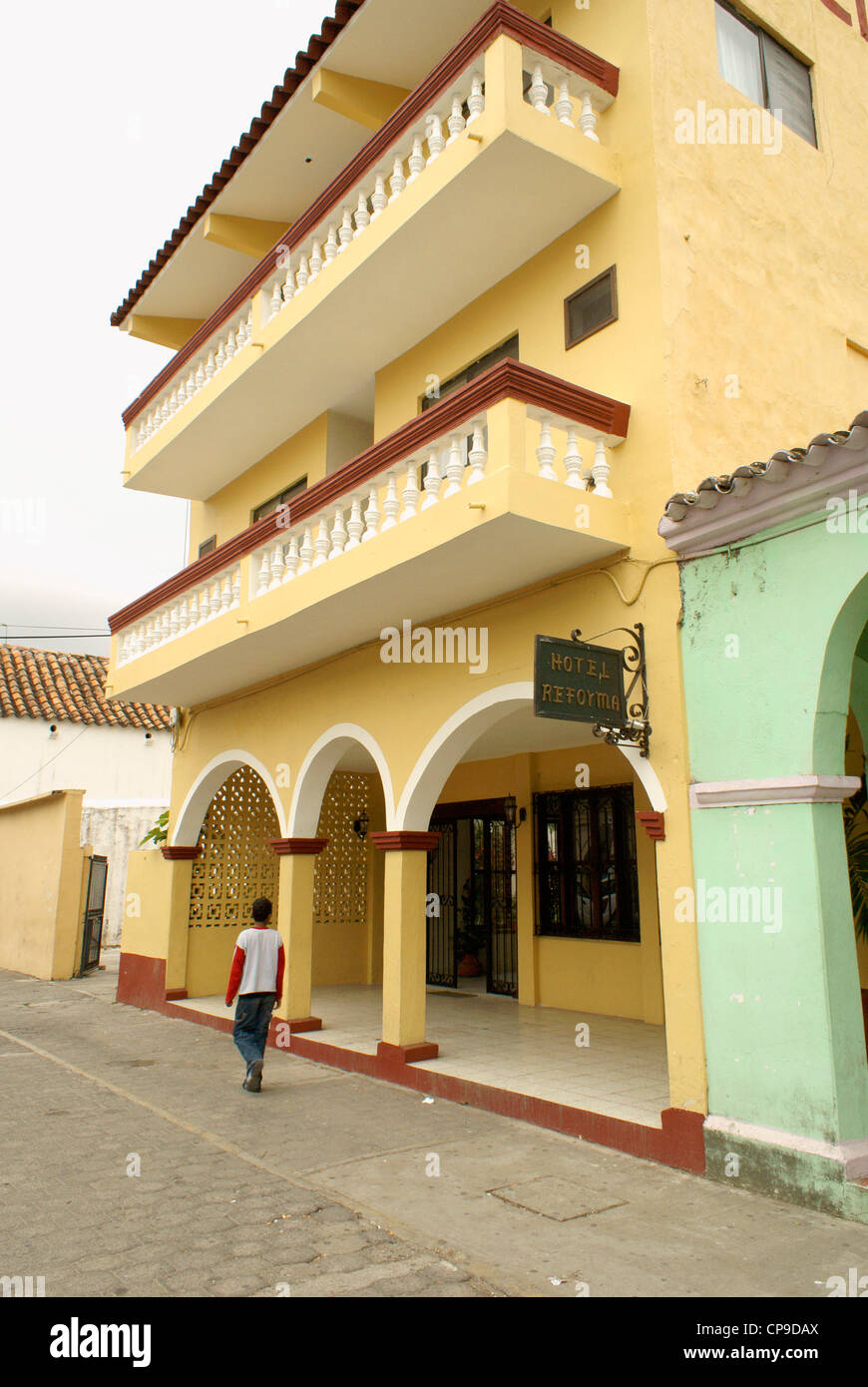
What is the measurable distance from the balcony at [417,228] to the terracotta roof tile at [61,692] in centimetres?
1294

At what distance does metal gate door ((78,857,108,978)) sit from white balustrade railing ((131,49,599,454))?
8.98 meters

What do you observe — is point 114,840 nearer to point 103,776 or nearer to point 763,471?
point 103,776

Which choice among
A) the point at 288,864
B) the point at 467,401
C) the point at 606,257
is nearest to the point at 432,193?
the point at 606,257

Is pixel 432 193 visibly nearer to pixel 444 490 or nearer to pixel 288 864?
pixel 444 490

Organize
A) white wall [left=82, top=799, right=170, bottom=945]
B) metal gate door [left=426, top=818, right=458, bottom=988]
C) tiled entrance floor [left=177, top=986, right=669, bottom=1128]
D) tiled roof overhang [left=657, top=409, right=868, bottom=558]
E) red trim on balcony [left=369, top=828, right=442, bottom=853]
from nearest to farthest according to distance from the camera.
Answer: tiled roof overhang [left=657, top=409, right=868, bottom=558] < tiled entrance floor [left=177, top=986, right=669, bottom=1128] < red trim on balcony [left=369, top=828, right=442, bottom=853] < metal gate door [left=426, top=818, right=458, bottom=988] < white wall [left=82, top=799, right=170, bottom=945]

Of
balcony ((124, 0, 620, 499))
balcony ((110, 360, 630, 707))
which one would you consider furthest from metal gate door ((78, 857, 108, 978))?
balcony ((124, 0, 620, 499))

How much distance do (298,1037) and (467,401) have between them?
6134 mm

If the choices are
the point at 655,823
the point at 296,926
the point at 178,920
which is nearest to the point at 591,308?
the point at 655,823

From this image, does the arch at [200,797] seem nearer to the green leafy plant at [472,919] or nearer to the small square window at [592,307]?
the green leafy plant at [472,919]

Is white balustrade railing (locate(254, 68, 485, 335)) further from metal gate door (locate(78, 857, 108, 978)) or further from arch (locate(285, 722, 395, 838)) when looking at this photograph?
metal gate door (locate(78, 857, 108, 978))

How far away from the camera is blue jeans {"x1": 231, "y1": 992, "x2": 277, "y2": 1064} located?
7.63 m

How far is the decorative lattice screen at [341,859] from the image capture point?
43.1ft

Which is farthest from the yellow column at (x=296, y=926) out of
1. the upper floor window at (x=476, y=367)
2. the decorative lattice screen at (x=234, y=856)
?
the upper floor window at (x=476, y=367)

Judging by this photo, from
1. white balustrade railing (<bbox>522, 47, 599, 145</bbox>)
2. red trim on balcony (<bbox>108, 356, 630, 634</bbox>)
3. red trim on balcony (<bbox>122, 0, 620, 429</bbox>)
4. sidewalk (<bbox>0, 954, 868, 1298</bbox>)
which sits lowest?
sidewalk (<bbox>0, 954, 868, 1298</bbox>)
